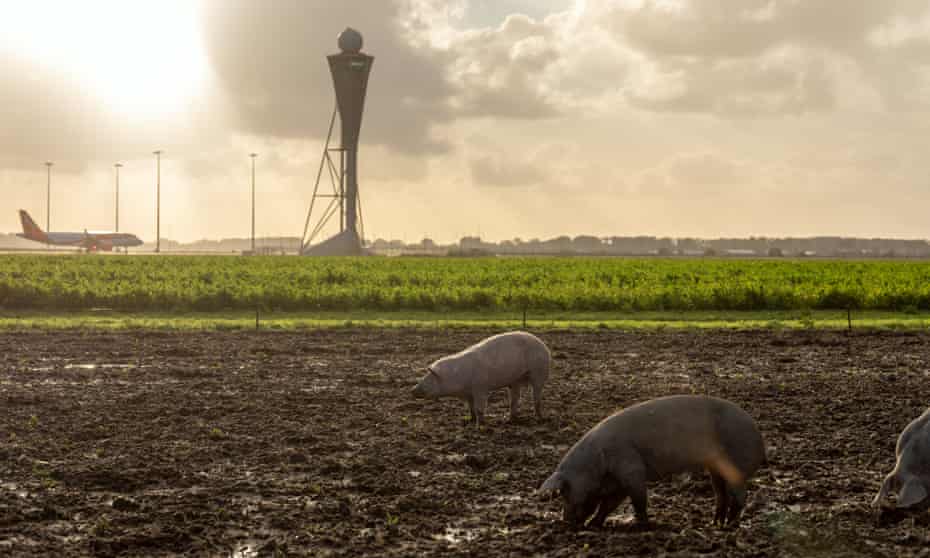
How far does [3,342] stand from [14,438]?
49.3 ft

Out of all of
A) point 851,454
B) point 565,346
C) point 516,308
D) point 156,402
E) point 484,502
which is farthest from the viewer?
point 516,308

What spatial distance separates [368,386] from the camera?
18750 millimetres

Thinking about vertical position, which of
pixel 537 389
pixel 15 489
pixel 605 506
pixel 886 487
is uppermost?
pixel 886 487

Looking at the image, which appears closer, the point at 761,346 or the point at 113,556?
the point at 113,556

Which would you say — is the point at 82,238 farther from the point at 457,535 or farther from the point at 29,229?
the point at 457,535

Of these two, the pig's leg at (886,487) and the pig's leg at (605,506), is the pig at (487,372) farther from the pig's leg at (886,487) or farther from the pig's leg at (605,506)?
the pig's leg at (886,487)

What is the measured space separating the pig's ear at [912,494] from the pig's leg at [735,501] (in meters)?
1.47

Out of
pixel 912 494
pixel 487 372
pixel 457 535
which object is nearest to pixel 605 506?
pixel 457 535

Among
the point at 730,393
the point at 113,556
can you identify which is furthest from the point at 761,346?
the point at 113,556

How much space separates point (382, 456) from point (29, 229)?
154867 millimetres

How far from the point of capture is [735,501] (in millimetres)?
9164

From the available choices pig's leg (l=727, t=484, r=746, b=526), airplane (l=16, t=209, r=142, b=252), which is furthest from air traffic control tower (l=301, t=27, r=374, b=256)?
pig's leg (l=727, t=484, r=746, b=526)

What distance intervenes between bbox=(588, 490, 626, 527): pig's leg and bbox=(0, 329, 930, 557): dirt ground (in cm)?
11

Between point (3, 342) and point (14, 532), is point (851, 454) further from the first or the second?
point (3, 342)
